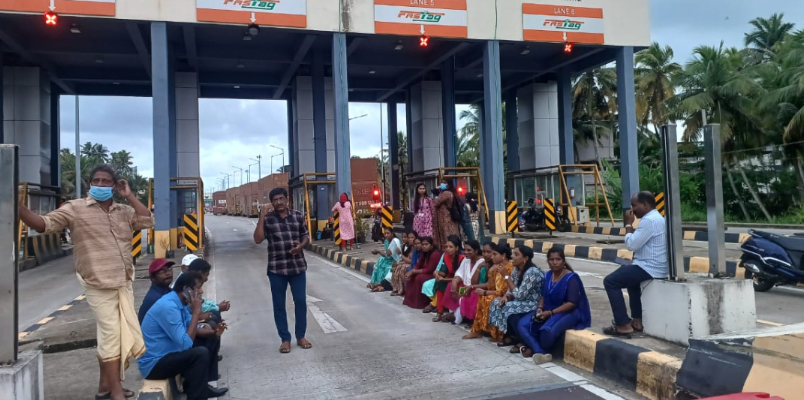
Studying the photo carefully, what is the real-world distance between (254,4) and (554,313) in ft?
49.7

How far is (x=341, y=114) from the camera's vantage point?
1922cm

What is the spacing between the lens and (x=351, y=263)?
14297 mm

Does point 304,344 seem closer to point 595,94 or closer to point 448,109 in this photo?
point 448,109

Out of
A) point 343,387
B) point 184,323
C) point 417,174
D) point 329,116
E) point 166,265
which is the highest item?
point 329,116

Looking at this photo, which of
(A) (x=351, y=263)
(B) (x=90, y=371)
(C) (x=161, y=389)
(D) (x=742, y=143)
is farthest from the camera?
(D) (x=742, y=143)

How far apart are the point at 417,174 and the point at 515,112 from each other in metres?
8.68

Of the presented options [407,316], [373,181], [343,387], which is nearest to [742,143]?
[373,181]

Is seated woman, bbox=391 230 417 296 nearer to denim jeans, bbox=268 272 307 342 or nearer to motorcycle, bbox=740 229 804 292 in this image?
denim jeans, bbox=268 272 307 342

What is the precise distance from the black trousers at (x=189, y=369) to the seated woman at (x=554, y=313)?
2.98 metres

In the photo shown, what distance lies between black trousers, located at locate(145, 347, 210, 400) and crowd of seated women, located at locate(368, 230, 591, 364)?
2.94m

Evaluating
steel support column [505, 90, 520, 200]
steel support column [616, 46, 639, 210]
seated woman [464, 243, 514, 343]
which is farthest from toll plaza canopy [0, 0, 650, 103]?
seated woman [464, 243, 514, 343]

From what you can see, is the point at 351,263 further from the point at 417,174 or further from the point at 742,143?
the point at 742,143

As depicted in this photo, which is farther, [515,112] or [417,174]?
[515,112]

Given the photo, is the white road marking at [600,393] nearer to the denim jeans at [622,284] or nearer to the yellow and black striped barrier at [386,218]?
the denim jeans at [622,284]
